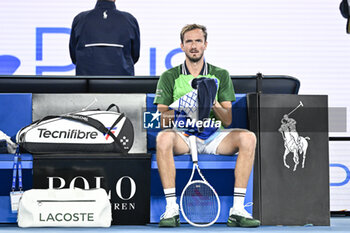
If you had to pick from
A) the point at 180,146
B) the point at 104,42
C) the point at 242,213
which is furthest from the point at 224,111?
the point at 104,42

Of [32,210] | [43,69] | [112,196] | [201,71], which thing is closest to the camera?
[32,210]

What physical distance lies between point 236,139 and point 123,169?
2.01 feet

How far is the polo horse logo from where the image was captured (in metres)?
3.52

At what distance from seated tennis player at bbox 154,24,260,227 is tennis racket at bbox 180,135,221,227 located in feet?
0.30

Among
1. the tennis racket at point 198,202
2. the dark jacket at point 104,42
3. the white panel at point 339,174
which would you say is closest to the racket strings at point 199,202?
the tennis racket at point 198,202

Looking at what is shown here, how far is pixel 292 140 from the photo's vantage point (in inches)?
139

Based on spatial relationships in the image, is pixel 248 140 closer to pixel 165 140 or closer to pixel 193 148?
pixel 193 148

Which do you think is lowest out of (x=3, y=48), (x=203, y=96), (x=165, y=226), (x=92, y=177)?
(x=165, y=226)

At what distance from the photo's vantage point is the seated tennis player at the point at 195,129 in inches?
130

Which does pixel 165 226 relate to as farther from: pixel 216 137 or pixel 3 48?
pixel 3 48

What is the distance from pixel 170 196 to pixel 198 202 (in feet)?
0.58

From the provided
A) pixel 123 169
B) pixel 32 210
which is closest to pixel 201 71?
pixel 123 169

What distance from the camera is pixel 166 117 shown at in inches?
140

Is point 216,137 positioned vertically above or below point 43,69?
below
